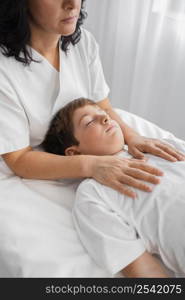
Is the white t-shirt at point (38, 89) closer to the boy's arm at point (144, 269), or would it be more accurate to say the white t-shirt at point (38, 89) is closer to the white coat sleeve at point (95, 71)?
the white coat sleeve at point (95, 71)

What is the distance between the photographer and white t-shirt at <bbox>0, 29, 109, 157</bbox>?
130cm

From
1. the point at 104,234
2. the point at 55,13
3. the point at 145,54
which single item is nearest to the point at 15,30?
the point at 55,13

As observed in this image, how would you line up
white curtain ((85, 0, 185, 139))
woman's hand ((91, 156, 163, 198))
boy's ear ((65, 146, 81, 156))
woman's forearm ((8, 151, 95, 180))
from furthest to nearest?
white curtain ((85, 0, 185, 139))
boy's ear ((65, 146, 81, 156))
woman's forearm ((8, 151, 95, 180))
woman's hand ((91, 156, 163, 198))

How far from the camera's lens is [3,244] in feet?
3.61

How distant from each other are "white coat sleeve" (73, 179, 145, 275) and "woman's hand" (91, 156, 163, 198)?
0.06 m

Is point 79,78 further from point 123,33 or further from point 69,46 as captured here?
point 123,33

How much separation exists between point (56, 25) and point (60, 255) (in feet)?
2.42

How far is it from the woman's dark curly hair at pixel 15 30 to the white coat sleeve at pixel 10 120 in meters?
0.10

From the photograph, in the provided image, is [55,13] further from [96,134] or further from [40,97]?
[96,134]

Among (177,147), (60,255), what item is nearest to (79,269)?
(60,255)

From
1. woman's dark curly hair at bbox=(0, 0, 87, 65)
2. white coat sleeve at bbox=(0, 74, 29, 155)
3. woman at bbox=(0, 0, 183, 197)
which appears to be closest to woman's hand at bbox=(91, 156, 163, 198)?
woman at bbox=(0, 0, 183, 197)

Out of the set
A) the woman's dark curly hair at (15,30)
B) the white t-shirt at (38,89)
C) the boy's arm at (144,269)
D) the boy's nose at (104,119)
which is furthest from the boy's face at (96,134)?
the boy's arm at (144,269)

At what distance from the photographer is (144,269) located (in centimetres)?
105

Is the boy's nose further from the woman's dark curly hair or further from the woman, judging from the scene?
the woman's dark curly hair
